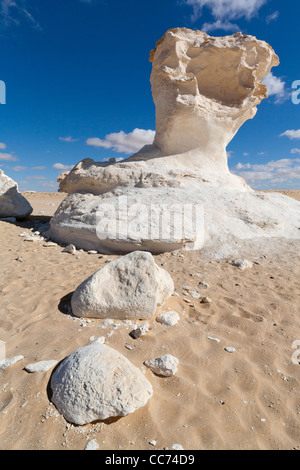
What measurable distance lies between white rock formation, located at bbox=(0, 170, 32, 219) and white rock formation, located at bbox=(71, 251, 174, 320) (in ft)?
22.1

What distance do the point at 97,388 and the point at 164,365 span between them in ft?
1.89

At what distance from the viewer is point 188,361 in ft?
7.10

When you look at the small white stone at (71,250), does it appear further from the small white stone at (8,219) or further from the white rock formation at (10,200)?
the white rock formation at (10,200)

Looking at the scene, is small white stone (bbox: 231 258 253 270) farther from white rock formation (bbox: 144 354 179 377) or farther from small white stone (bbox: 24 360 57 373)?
small white stone (bbox: 24 360 57 373)

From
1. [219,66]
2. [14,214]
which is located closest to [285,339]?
[219,66]

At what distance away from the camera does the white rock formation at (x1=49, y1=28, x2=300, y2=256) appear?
5039 mm

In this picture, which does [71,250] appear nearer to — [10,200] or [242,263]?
[242,263]

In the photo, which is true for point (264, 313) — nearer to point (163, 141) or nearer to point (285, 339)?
point (285, 339)

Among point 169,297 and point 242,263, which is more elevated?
point 242,263

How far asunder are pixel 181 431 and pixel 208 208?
437cm

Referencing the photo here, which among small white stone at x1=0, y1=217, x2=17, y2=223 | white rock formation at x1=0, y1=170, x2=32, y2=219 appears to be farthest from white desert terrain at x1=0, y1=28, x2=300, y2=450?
white rock formation at x1=0, y1=170, x2=32, y2=219

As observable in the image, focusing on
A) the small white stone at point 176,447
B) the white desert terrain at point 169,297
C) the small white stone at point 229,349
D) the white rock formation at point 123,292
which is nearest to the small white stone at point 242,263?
the white desert terrain at point 169,297

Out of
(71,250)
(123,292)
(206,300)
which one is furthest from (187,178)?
(123,292)

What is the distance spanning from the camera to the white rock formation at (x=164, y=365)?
2.00 metres
